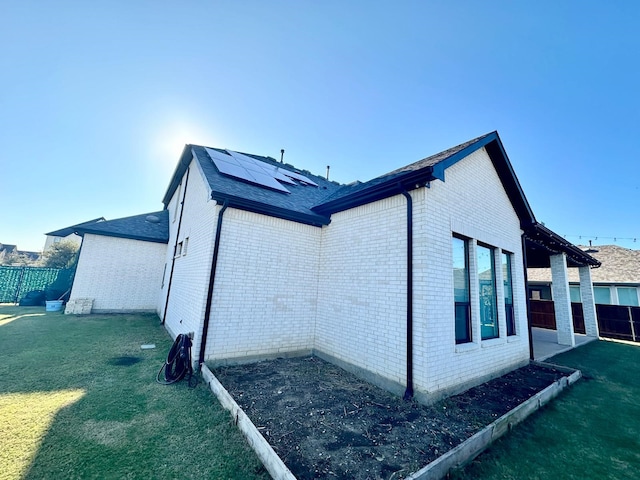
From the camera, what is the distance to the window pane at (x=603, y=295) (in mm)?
15547

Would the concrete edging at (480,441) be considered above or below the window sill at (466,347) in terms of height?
below

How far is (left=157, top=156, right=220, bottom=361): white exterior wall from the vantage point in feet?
17.2

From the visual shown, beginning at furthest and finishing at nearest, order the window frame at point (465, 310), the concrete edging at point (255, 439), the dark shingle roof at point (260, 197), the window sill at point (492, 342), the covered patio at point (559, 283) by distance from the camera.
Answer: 1. the covered patio at point (559, 283)
2. the dark shingle roof at point (260, 197)
3. the window sill at point (492, 342)
4. the window frame at point (465, 310)
5. the concrete edging at point (255, 439)

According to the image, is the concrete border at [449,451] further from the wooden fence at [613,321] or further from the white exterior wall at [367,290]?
the wooden fence at [613,321]

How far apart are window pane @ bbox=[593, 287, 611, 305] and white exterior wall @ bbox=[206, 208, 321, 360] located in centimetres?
2101

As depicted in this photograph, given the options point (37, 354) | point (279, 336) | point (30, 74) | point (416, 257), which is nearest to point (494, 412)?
point (416, 257)

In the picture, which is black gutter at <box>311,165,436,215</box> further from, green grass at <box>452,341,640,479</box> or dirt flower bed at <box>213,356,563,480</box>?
green grass at <box>452,341,640,479</box>

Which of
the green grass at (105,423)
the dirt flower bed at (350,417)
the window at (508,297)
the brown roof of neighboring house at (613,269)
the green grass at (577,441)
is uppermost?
the brown roof of neighboring house at (613,269)

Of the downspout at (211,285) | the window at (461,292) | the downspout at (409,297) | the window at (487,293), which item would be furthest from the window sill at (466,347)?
the downspout at (211,285)

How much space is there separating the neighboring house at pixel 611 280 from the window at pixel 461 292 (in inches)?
678

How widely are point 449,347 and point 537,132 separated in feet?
30.8

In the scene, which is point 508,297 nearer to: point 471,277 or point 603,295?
point 471,277

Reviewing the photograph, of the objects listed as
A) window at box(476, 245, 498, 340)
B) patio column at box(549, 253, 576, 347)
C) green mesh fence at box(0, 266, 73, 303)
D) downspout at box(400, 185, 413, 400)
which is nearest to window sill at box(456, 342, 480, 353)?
window at box(476, 245, 498, 340)

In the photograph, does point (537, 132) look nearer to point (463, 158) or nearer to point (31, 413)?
A: point (463, 158)
